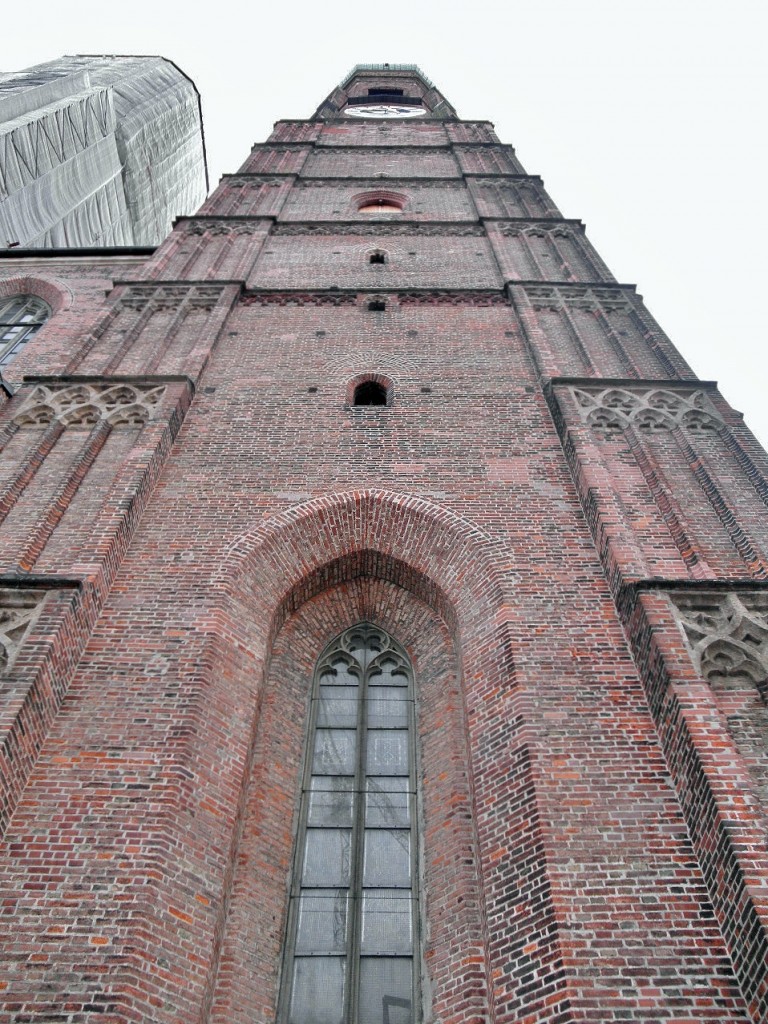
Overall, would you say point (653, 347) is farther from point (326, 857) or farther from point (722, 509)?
point (326, 857)

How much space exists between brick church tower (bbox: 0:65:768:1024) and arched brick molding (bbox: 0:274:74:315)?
3.02m

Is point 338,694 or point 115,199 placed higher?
point 115,199

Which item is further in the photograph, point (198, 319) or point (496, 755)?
point (198, 319)

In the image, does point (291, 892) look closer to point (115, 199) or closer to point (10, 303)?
point (10, 303)

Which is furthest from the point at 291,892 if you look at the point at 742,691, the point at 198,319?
the point at 198,319

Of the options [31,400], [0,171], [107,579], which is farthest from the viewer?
[0,171]

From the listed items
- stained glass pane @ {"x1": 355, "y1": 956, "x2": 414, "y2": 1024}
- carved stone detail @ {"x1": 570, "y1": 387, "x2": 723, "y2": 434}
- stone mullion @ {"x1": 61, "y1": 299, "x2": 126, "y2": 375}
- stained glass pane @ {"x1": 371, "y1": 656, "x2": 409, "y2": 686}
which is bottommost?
stained glass pane @ {"x1": 355, "y1": 956, "x2": 414, "y2": 1024}

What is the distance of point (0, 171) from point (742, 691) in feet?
73.0

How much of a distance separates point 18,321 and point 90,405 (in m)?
5.74

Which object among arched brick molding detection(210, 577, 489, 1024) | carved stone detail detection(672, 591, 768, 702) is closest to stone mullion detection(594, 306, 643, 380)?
carved stone detail detection(672, 591, 768, 702)

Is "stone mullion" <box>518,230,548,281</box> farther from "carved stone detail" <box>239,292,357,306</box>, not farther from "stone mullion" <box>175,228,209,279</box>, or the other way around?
"stone mullion" <box>175,228,209,279</box>

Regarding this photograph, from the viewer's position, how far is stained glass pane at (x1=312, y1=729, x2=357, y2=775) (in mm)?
6648

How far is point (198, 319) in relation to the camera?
11.4 m

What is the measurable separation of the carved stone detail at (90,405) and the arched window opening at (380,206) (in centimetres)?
979
